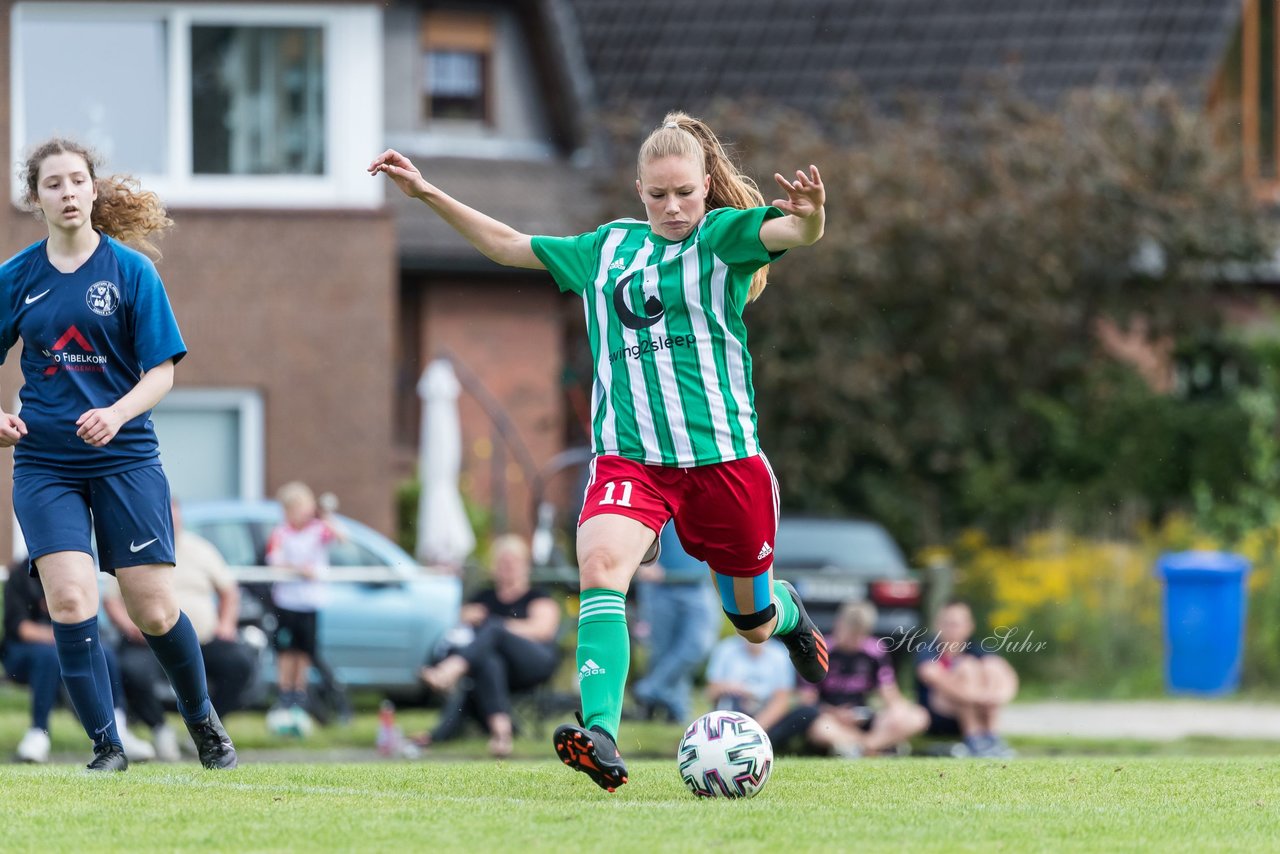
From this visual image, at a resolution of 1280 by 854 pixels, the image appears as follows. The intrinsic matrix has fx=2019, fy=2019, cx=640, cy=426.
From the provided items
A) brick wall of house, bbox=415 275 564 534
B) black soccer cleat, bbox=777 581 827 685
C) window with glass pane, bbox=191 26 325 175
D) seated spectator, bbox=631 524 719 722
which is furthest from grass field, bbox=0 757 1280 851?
brick wall of house, bbox=415 275 564 534

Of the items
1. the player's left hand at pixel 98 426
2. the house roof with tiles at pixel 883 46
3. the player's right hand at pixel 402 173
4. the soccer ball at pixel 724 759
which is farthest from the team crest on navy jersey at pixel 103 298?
the house roof with tiles at pixel 883 46

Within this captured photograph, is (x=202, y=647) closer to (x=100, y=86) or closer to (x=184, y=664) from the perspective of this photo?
(x=184, y=664)

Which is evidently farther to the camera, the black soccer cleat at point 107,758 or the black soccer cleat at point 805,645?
the black soccer cleat at point 805,645

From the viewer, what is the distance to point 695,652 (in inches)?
576

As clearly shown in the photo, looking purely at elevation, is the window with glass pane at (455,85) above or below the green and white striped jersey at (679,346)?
above

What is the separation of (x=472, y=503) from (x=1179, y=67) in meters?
10.7

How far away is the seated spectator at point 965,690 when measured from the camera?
12953mm

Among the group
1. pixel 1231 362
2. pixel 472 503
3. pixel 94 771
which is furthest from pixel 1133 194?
pixel 94 771

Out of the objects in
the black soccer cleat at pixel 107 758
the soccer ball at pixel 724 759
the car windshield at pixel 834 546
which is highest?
the soccer ball at pixel 724 759

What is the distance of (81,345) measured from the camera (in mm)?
7145

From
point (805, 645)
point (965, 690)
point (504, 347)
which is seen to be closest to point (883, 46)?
point (504, 347)

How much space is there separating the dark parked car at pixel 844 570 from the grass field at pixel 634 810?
824 centimetres

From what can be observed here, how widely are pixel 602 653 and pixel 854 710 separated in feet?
21.7

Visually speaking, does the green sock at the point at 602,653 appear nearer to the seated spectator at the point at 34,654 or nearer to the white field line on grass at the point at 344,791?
the white field line on grass at the point at 344,791
